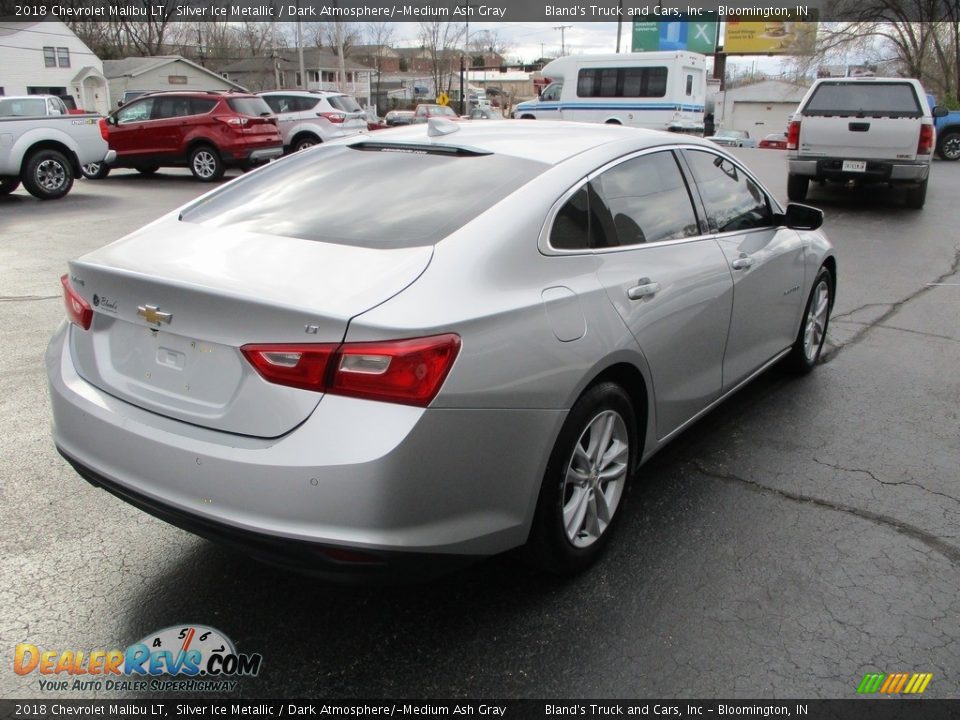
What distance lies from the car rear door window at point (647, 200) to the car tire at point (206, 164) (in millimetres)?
15140

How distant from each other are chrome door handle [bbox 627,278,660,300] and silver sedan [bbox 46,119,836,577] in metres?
0.01

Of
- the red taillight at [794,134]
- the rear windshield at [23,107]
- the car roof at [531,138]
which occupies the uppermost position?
the rear windshield at [23,107]

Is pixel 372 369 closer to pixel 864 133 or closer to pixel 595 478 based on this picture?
pixel 595 478

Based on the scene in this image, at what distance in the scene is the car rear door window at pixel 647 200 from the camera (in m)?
3.29

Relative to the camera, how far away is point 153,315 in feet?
8.41

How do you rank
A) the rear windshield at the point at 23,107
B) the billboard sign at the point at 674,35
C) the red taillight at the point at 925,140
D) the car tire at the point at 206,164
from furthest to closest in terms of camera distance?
the billboard sign at the point at 674,35 → the car tire at the point at 206,164 → the rear windshield at the point at 23,107 → the red taillight at the point at 925,140

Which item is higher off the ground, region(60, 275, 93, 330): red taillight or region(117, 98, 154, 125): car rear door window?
region(117, 98, 154, 125): car rear door window

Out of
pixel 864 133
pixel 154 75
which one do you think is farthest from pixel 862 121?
pixel 154 75

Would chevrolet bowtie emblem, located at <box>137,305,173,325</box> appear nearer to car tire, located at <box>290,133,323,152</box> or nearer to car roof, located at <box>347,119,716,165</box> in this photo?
car roof, located at <box>347,119,716,165</box>

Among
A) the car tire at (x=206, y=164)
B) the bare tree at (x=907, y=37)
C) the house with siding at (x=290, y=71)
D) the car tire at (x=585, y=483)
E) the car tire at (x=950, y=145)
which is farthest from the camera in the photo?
the house with siding at (x=290, y=71)

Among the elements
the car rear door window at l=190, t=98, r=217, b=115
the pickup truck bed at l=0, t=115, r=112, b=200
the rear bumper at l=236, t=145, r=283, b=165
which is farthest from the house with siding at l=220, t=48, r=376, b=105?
the pickup truck bed at l=0, t=115, r=112, b=200

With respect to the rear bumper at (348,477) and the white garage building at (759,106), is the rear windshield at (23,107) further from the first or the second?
the white garage building at (759,106)

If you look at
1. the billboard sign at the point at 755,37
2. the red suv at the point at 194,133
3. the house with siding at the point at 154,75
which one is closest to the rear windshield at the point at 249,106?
the red suv at the point at 194,133

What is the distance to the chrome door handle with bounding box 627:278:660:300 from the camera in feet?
10.2
